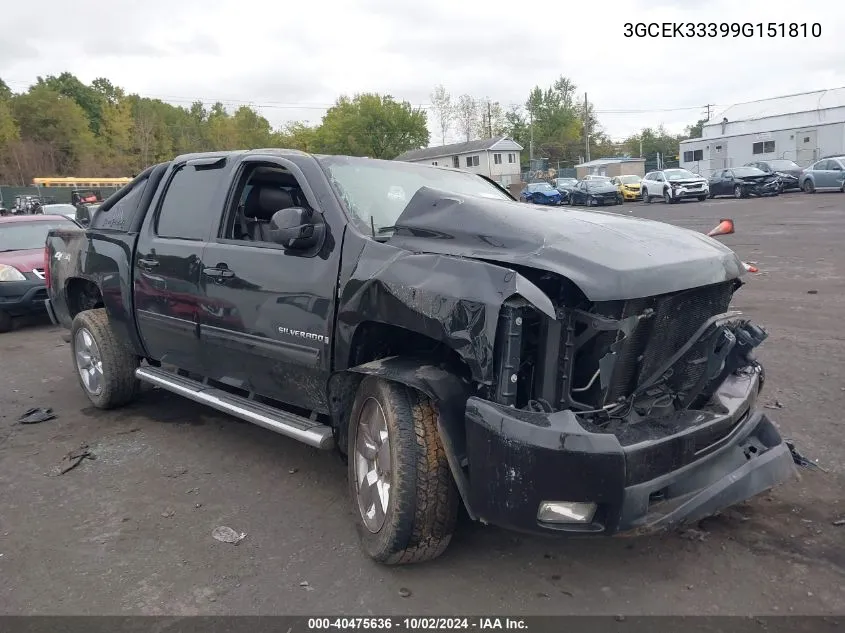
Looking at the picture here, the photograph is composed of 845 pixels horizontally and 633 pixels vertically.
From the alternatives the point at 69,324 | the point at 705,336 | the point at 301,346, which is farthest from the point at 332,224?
the point at 69,324

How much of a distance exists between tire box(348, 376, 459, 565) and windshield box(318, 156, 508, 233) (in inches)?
38.9

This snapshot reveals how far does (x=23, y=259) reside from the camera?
9547 mm

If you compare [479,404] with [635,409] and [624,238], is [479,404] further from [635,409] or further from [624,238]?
[624,238]

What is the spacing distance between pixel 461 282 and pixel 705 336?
3.82 ft

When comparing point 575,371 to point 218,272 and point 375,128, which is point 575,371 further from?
point 375,128

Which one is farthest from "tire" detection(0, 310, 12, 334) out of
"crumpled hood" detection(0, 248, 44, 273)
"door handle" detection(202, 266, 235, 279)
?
"door handle" detection(202, 266, 235, 279)

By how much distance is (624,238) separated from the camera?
312cm

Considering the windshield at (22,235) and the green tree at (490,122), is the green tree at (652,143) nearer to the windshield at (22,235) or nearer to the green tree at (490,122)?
the green tree at (490,122)

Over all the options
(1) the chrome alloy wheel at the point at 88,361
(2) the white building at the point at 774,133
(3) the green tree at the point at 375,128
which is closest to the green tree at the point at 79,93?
(3) the green tree at the point at 375,128

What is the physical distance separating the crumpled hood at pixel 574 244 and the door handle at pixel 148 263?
2151 millimetres

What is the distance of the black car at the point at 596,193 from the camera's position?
108 feet

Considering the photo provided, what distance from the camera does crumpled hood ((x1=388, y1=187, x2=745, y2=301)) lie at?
107 inches

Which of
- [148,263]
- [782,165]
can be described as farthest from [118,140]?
[148,263]

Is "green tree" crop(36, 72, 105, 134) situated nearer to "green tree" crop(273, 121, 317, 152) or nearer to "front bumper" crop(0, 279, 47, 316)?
"green tree" crop(273, 121, 317, 152)
